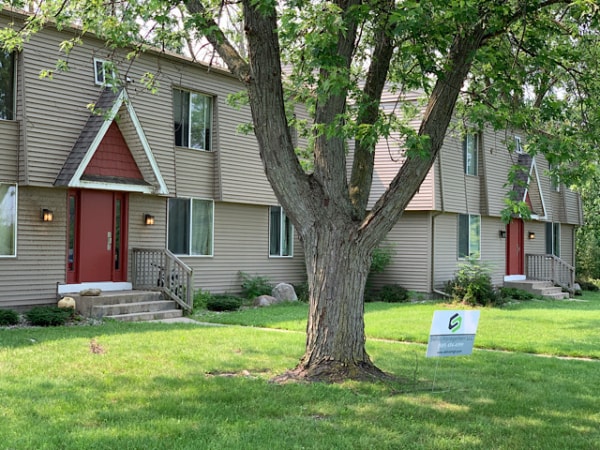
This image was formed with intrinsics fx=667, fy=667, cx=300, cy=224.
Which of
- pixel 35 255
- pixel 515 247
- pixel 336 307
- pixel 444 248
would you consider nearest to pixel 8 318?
pixel 35 255

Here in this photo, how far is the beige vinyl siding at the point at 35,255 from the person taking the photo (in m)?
13.4

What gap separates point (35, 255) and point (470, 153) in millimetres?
15147

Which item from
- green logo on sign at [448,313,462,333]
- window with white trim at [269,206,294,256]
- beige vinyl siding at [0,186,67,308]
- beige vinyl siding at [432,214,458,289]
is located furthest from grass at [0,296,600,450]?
beige vinyl siding at [432,214,458,289]

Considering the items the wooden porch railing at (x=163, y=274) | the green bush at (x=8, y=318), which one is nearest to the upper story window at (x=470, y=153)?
the wooden porch railing at (x=163, y=274)

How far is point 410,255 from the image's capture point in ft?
70.1

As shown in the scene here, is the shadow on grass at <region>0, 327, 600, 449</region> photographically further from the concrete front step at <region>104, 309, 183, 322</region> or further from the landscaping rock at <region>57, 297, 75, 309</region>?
the landscaping rock at <region>57, 297, 75, 309</region>

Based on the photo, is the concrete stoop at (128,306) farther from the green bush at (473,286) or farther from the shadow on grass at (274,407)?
the green bush at (473,286)

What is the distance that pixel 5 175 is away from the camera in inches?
522

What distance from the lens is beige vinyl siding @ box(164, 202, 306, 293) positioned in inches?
703

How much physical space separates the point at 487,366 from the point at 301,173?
3.96 meters

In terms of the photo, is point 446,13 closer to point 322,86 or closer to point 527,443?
point 322,86

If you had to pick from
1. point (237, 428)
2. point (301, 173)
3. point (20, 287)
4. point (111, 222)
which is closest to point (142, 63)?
point (111, 222)

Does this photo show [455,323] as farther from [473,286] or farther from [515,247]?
[515,247]

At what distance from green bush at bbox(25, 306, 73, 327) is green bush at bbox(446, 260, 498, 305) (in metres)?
11.5
